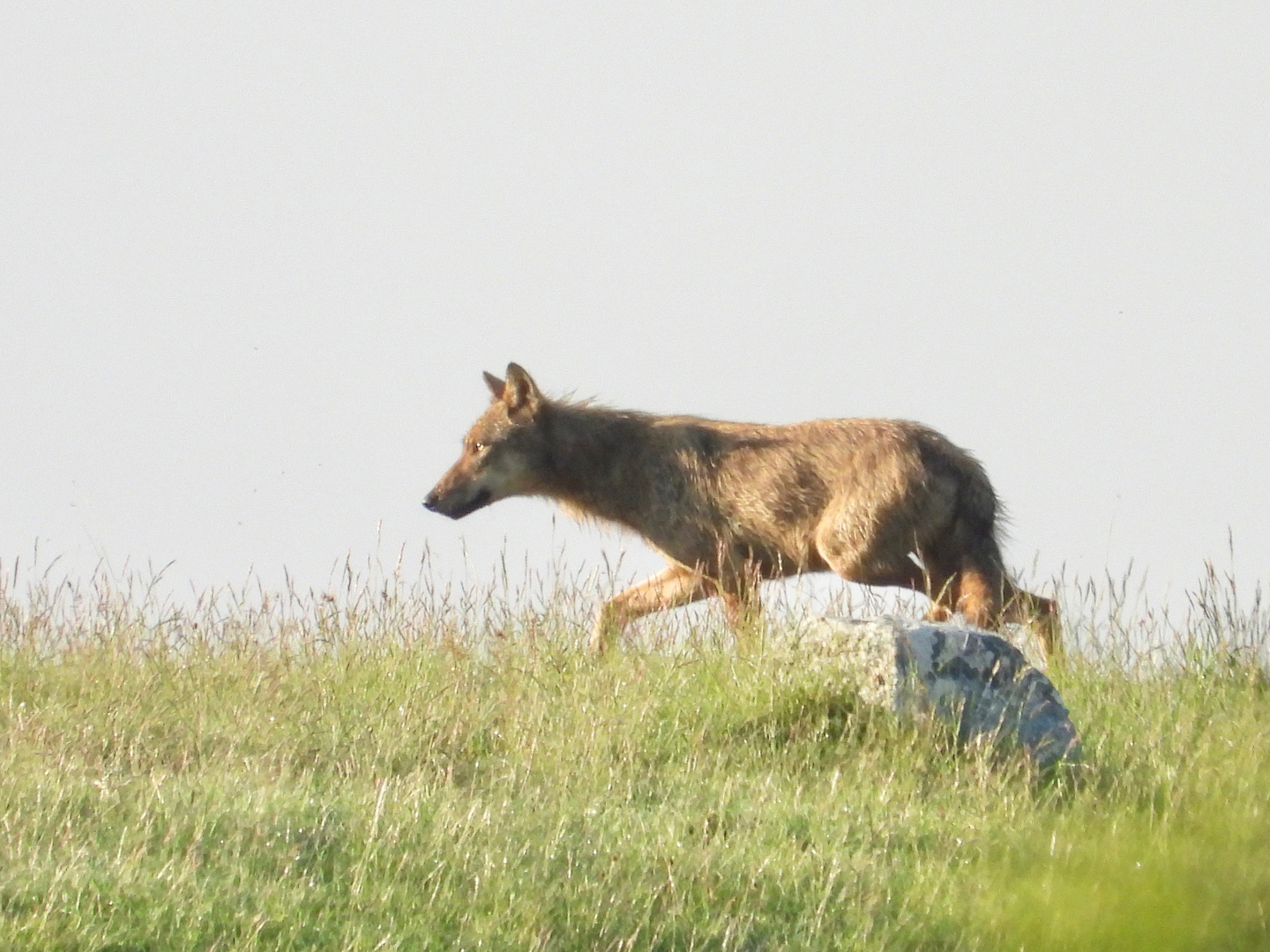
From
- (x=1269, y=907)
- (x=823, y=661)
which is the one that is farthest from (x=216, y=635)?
(x=1269, y=907)

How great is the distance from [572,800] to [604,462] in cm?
546

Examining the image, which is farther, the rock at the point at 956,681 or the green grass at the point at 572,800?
the rock at the point at 956,681

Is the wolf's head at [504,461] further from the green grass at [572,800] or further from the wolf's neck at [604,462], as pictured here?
the green grass at [572,800]

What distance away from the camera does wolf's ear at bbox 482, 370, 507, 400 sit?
41.7ft

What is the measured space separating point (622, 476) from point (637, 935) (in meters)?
6.48

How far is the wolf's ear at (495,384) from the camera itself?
12705 millimetres

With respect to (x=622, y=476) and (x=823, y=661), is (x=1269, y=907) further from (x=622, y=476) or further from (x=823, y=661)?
(x=622, y=476)

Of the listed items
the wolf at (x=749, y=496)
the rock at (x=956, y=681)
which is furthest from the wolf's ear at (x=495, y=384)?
the rock at (x=956, y=681)

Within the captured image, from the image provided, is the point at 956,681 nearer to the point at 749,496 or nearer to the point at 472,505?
the point at 749,496

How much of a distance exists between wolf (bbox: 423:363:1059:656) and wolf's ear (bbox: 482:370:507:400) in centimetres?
2

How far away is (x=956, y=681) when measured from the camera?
7.81 meters

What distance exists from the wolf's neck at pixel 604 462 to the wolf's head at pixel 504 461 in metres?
0.14

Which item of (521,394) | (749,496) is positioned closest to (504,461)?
(521,394)

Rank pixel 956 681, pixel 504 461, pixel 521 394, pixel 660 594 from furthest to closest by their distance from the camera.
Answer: pixel 521 394
pixel 504 461
pixel 660 594
pixel 956 681
